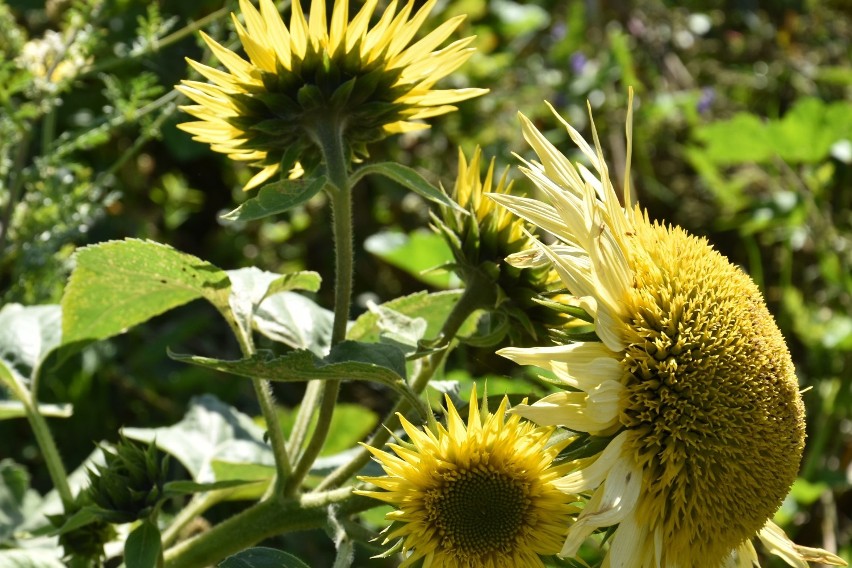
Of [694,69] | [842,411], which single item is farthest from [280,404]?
[694,69]

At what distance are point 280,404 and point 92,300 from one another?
100cm

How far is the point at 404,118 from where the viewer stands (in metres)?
0.95

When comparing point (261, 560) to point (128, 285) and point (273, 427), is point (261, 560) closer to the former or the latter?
point (273, 427)

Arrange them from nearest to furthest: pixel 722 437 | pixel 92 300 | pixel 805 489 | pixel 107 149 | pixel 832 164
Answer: pixel 722 437
pixel 92 300
pixel 805 489
pixel 107 149
pixel 832 164

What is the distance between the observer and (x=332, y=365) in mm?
812

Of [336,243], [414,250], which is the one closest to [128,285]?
[336,243]

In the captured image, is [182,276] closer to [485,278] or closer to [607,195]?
[485,278]

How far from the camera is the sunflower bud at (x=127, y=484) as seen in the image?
0.99 metres

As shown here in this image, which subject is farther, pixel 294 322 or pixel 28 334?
pixel 28 334

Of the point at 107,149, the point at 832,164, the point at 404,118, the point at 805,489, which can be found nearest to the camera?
the point at 404,118

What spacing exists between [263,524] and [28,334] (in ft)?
1.45

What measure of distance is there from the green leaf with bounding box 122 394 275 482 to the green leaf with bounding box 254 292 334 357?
0.21 meters

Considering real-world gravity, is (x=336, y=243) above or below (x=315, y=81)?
below

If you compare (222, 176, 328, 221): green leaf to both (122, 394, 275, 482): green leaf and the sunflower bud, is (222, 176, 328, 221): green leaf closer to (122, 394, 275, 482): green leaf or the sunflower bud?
the sunflower bud
